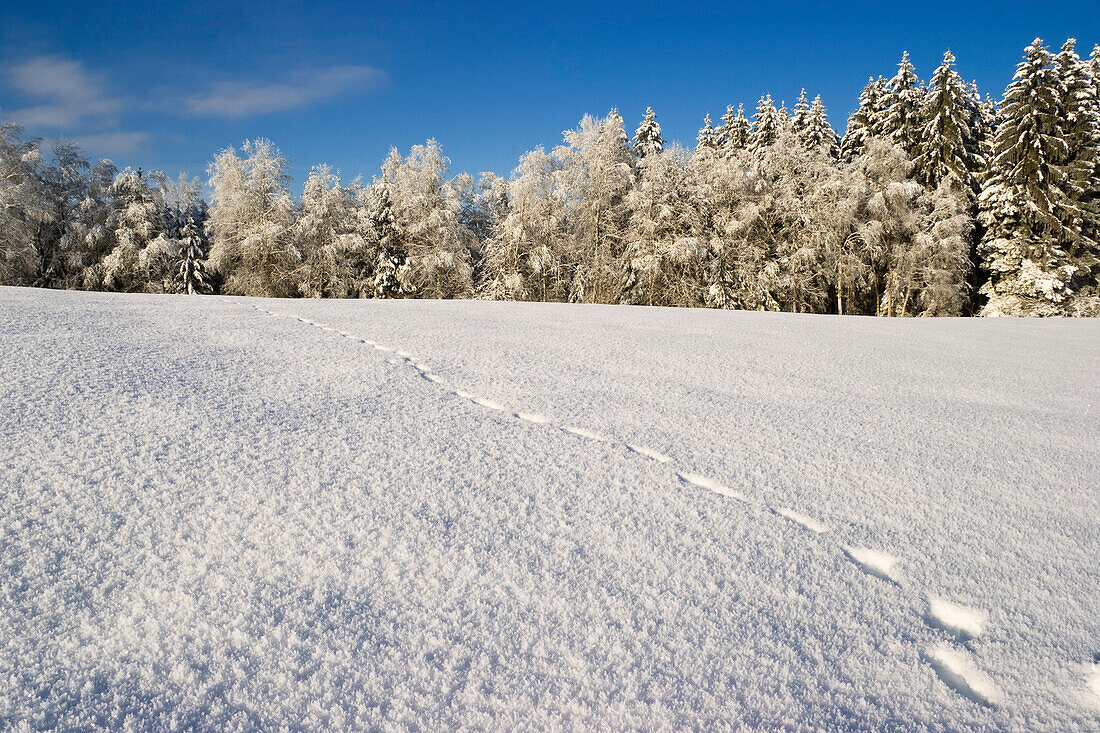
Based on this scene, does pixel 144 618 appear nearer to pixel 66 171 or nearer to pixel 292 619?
pixel 292 619

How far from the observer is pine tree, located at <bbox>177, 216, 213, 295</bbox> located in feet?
69.9

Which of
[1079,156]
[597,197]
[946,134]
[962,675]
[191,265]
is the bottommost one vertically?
[962,675]

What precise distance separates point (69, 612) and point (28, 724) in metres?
0.29

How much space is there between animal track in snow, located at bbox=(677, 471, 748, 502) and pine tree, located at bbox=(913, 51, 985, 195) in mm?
23729

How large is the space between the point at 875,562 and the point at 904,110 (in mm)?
26710

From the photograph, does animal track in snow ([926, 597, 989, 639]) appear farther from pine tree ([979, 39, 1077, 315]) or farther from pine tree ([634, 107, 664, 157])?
pine tree ([634, 107, 664, 157])

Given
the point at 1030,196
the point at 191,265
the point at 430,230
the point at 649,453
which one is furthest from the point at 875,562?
the point at 191,265

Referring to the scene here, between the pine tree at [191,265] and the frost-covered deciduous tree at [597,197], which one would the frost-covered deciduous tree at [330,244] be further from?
the frost-covered deciduous tree at [597,197]

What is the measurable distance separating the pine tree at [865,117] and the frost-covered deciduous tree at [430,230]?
1676cm

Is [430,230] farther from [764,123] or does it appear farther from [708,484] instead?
[708,484]

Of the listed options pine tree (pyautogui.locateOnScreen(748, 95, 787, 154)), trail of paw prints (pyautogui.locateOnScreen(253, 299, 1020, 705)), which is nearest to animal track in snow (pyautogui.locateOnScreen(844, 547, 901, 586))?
trail of paw prints (pyautogui.locateOnScreen(253, 299, 1020, 705))

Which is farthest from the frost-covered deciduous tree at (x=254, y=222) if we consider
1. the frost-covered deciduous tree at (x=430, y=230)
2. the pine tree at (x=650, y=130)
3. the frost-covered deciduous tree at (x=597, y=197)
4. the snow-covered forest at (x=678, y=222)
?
the pine tree at (x=650, y=130)

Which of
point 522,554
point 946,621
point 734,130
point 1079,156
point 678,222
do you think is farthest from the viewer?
point 734,130

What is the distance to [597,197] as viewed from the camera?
19125mm
